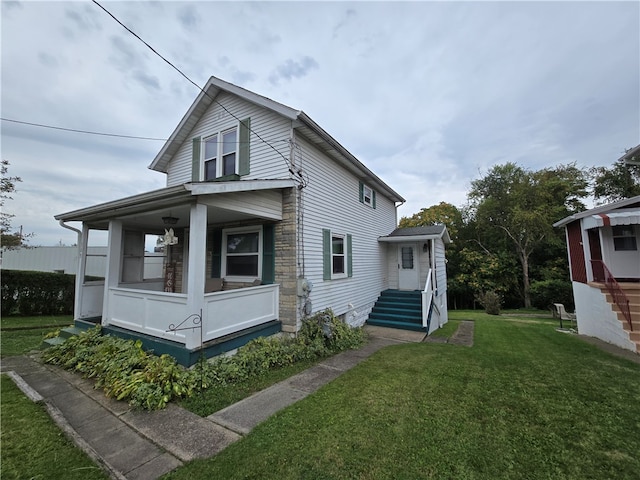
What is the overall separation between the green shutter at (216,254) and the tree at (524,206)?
25.9 m

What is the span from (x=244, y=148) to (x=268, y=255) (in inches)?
133

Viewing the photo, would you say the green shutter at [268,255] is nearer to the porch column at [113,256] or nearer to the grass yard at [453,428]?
the grass yard at [453,428]

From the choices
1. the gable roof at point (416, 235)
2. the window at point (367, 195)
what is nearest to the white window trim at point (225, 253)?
the window at point (367, 195)

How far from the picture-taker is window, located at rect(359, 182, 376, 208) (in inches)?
421

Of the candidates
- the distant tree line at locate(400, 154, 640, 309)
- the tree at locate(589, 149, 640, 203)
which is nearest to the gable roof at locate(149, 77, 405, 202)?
the distant tree line at locate(400, 154, 640, 309)

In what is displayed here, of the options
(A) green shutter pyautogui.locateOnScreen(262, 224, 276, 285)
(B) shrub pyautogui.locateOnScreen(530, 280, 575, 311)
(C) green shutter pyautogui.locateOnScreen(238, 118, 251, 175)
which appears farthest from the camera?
(B) shrub pyautogui.locateOnScreen(530, 280, 575, 311)

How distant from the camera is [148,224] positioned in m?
7.78

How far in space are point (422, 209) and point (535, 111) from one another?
18520 millimetres

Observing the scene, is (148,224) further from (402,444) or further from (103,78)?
(402,444)

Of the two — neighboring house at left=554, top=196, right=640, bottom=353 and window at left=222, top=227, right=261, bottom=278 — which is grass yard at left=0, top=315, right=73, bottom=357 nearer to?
window at left=222, top=227, right=261, bottom=278

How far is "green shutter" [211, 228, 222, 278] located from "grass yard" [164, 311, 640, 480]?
4794 millimetres

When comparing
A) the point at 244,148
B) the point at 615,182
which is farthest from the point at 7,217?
the point at 615,182

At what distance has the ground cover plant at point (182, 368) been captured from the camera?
4.17 meters

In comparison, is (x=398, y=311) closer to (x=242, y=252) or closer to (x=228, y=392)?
(x=242, y=252)
